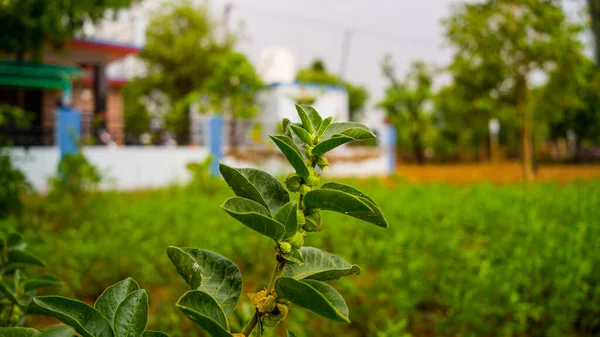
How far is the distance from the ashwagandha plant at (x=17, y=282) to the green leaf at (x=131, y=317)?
0.31 m

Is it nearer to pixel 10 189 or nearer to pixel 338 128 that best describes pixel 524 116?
pixel 10 189

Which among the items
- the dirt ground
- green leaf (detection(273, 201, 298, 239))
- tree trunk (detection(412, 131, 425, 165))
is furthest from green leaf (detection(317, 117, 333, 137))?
tree trunk (detection(412, 131, 425, 165))

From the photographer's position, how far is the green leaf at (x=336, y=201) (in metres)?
0.50

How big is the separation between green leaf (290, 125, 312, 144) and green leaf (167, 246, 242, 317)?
147 mm

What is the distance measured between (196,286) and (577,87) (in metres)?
10.7

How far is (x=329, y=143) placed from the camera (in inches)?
20.6

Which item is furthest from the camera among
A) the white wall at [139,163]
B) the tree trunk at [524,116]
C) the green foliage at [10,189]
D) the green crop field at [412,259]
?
the tree trunk at [524,116]

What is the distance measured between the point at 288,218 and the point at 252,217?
0.17ft

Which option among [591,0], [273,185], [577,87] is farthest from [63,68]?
[273,185]

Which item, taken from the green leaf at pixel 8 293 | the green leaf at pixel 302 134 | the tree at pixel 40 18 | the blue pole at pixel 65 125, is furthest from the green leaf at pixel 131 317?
the blue pole at pixel 65 125

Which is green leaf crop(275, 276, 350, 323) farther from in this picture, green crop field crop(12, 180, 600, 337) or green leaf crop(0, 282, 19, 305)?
green crop field crop(12, 180, 600, 337)

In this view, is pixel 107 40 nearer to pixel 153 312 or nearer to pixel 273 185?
pixel 153 312

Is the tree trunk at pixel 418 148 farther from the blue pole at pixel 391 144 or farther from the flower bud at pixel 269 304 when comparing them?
the flower bud at pixel 269 304

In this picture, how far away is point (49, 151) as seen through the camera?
8.77m
